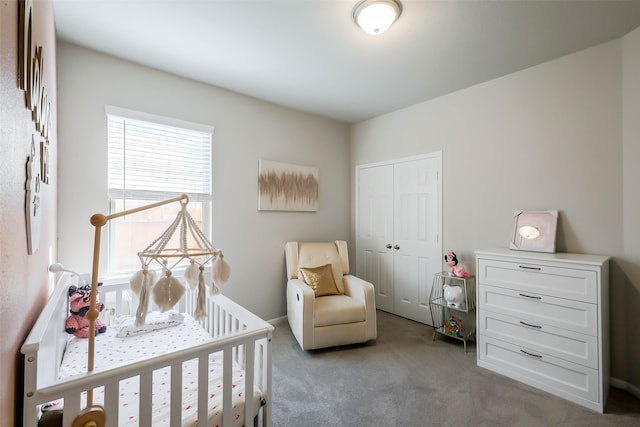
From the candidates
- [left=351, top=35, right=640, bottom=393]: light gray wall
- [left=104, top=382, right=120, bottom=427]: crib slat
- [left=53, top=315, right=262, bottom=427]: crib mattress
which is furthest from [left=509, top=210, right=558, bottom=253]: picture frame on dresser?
[left=104, top=382, right=120, bottom=427]: crib slat

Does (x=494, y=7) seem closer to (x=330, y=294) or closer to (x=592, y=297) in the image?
(x=592, y=297)

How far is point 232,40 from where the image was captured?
2.11m

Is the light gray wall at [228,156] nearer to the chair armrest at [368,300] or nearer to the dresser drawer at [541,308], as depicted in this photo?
the chair armrest at [368,300]

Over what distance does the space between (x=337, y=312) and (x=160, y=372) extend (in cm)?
149

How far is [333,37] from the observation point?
6.80ft

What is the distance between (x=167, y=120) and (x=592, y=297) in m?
3.51

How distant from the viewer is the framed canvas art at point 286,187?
10.5 ft

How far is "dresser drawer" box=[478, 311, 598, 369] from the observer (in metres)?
1.89

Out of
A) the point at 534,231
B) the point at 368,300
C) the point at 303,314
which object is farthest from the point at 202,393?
the point at 534,231

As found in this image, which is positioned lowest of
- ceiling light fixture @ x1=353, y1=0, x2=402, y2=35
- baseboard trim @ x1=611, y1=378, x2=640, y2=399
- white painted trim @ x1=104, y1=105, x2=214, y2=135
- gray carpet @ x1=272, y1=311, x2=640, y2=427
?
gray carpet @ x1=272, y1=311, x2=640, y2=427

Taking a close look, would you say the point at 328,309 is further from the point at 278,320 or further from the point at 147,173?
the point at 147,173

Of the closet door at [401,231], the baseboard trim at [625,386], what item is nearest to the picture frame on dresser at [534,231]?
the closet door at [401,231]

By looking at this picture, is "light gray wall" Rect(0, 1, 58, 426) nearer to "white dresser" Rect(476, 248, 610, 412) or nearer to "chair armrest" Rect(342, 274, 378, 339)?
"chair armrest" Rect(342, 274, 378, 339)

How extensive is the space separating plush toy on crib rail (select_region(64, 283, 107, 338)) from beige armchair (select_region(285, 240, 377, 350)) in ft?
4.86
